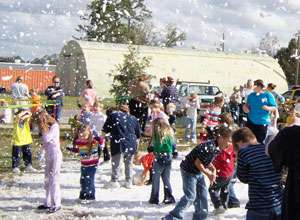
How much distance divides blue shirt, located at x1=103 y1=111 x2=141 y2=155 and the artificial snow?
0.64 metres

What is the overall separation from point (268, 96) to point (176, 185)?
240 centimetres

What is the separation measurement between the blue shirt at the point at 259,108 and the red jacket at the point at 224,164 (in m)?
2.63

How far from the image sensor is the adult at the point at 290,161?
3.70m

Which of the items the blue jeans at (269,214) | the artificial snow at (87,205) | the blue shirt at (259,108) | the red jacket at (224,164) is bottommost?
the artificial snow at (87,205)

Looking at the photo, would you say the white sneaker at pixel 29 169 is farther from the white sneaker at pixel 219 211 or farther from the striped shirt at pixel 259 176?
the striped shirt at pixel 259 176

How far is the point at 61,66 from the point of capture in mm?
36062

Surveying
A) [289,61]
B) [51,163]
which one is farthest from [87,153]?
[289,61]

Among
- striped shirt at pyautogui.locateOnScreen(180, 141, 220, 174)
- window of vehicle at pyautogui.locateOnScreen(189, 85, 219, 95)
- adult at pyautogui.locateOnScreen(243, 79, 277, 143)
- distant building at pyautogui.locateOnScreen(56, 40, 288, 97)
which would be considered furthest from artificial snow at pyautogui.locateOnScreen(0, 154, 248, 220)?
distant building at pyautogui.locateOnScreen(56, 40, 288, 97)

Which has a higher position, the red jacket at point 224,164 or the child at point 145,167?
the red jacket at point 224,164

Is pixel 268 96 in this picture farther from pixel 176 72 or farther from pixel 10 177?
pixel 176 72

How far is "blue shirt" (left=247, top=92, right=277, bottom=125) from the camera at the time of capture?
30.9ft

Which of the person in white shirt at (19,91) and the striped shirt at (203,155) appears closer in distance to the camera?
the striped shirt at (203,155)

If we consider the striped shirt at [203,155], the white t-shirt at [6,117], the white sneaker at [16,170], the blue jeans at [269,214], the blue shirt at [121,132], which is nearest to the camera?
the blue jeans at [269,214]

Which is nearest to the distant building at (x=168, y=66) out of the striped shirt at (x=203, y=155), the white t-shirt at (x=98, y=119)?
the white t-shirt at (x=98, y=119)
